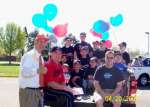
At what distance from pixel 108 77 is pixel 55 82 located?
109 centimetres

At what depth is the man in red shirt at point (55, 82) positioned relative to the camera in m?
8.70

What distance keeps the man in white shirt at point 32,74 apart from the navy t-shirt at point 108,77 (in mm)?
1693

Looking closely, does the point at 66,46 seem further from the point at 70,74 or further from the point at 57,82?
the point at 57,82

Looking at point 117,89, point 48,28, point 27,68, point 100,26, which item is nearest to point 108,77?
point 117,89

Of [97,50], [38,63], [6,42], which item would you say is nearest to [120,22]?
[97,50]

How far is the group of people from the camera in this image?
7738 millimetres

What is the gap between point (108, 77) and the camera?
9.08m

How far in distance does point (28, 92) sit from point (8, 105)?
247 inches

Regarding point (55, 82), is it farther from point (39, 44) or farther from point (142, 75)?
point (142, 75)

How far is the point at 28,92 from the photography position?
305 inches

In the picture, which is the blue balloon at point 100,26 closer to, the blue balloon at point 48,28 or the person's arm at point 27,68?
the blue balloon at point 48,28

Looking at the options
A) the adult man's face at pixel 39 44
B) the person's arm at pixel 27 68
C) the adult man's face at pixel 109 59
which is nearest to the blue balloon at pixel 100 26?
the adult man's face at pixel 109 59

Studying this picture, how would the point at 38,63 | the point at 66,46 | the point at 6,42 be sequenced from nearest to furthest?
the point at 38,63 < the point at 66,46 < the point at 6,42

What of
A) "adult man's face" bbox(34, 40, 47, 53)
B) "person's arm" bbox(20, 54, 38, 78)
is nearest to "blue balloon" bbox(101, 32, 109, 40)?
"adult man's face" bbox(34, 40, 47, 53)
